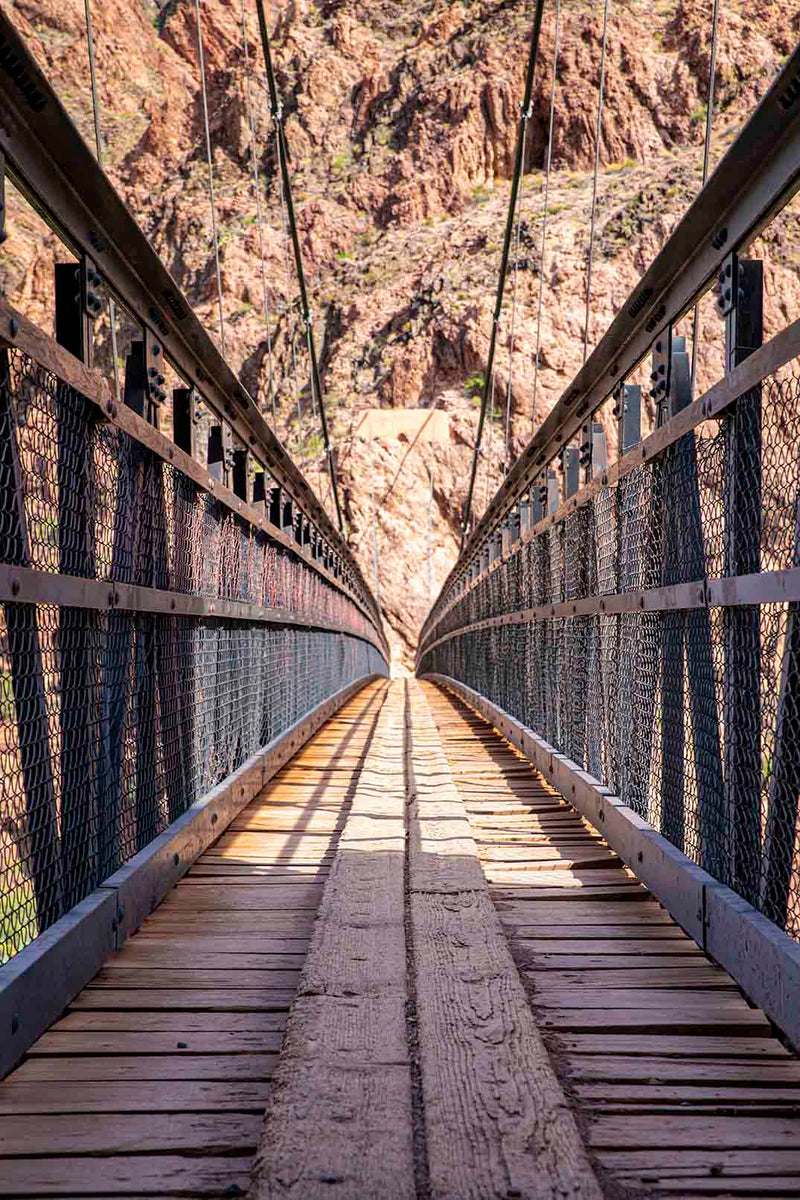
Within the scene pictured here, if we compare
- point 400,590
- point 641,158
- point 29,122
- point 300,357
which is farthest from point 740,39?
point 29,122

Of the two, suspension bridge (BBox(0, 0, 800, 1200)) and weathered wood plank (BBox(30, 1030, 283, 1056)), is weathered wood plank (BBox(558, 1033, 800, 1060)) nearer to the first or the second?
suspension bridge (BBox(0, 0, 800, 1200))

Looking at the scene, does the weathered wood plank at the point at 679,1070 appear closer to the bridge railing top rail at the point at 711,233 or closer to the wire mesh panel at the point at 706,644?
the wire mesh panel at the point at 706,644

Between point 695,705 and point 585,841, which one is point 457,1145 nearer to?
point 695,705

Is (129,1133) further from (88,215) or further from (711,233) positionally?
(711,233)

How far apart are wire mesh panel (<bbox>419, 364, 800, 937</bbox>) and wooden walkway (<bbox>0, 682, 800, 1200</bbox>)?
22 cm

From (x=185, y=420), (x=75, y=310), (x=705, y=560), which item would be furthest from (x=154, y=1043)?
(x=185, y=420)

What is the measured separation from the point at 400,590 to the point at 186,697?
3242 centimetres

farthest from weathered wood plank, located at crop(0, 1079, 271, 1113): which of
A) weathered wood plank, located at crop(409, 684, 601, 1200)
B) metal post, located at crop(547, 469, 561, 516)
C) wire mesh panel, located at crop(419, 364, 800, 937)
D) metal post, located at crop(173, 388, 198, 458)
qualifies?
metal post, located at crop(547, 469, 561, 516)

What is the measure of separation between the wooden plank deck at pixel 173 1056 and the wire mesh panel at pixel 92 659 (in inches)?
6.0

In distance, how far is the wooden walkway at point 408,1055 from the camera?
1279mm

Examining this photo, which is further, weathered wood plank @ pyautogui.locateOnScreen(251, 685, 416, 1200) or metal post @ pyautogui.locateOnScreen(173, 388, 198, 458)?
metal post @ pyautogui.locateOnScreen(173, 388, 198, 458)

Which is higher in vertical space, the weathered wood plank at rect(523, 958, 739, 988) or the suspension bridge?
the suspension bridge

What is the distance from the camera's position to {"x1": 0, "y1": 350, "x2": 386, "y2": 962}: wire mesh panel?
1.75 meters

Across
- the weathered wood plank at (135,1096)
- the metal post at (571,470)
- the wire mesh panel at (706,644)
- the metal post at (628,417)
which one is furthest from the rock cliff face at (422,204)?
the weathered wood plank at (135,1096)
